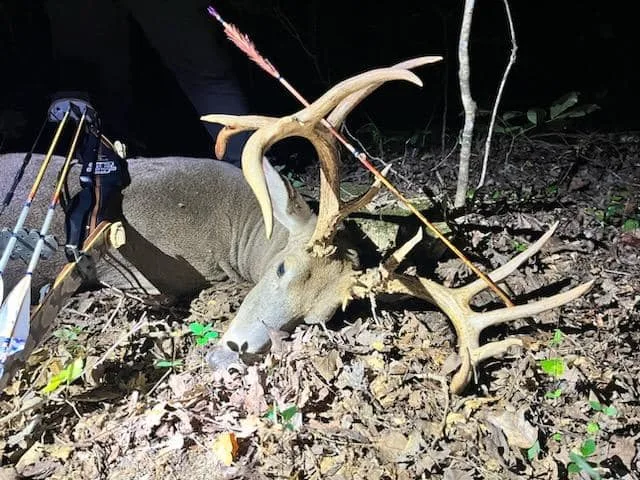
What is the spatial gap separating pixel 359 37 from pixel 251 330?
4747mm

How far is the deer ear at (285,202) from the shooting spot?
3.19m

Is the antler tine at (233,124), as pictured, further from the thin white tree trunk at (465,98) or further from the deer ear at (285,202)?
the thin white tree trunk at (465,98)

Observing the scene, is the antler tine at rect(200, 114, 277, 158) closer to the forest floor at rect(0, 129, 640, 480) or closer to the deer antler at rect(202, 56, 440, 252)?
the deer antler at rect(202, 56, 440, 252)

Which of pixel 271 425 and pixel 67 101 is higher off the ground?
pixel 67 101

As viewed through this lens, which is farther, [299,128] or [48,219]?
[48,219]

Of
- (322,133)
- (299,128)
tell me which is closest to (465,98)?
(322,133)

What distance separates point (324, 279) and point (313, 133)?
0.86m

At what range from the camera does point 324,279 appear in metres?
3.22

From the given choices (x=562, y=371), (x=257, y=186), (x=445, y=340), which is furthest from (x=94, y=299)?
(x=562, y=371)

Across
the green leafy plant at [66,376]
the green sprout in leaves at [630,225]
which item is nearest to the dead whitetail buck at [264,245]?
the green leafy plant at [66,376]

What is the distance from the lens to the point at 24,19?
6586 mm

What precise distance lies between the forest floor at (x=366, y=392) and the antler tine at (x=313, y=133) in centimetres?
82

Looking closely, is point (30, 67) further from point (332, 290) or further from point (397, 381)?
point (397, 381)

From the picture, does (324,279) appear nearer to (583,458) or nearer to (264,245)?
(264,245)
